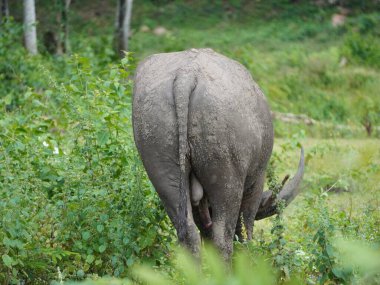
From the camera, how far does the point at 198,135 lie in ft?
16.6

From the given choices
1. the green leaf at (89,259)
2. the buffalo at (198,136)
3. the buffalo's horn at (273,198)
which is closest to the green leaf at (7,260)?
the green leaf at (89,259)

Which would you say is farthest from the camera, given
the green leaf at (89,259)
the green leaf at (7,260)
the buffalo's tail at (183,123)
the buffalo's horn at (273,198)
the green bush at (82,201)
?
the buffalo's horn at (273,198)

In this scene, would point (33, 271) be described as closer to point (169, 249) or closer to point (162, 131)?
point (169, 249)

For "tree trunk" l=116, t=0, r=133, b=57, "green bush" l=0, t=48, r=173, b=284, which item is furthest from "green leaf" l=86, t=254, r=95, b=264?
"tree trunk" l=116, t=0, r=133, b=57

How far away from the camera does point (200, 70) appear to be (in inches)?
206

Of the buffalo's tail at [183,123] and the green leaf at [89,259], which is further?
the green leaf at [89,259]

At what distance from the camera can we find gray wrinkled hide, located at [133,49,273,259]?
5.05 m

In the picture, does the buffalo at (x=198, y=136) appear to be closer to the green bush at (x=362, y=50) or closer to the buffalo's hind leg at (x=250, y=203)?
the buffalo's hind leg at (x=250, y=203)

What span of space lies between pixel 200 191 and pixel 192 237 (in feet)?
1.11

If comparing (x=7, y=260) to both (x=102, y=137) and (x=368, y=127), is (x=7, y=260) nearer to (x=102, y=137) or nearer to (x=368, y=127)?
(x=102, y=137)

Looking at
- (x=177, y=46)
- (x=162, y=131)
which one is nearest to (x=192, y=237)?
(x=162, y=131)

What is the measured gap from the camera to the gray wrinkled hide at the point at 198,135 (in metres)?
5.05

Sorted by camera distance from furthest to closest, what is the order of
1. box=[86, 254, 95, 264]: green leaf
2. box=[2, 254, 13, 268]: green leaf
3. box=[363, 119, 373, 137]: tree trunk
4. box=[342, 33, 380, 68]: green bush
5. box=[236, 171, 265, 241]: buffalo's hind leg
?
box=[342, 33, 380, 68]: green bush < box=[363, 119, 373, 137]: tree trunk < box=[236, 171, 265, 241]: buffalo's hind leg < box=[86, 254, 95, 264]: green leaf < box=[2, 254, 13, 268]: green leaf

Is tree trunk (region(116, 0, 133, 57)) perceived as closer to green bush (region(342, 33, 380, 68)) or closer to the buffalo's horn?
green bush (region(342, 33, 380, 68))
